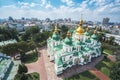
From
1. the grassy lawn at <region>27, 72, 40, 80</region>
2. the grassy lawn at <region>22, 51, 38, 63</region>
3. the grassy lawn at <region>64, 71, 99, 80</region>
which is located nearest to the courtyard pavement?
the grassy lawn at <region>27, 72, 40, 80</region>

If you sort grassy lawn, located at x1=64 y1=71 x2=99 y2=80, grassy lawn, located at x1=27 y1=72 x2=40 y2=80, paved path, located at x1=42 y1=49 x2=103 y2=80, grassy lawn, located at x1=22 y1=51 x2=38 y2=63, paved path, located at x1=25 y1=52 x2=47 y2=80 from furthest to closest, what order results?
grassy lawn, located at x1=22 y1=51 x2=38 y2=63 → paved path, located at x1=25 y1=52 x2=47 y2=80 → paved path, located at x1=42 y1=49 x2=103 y2=80 → grassy lawn, located at x1=64 y1=71 x2=99 y2=80 → grassy lawn, located at x1=27 y1=72 x2=40 y2=80

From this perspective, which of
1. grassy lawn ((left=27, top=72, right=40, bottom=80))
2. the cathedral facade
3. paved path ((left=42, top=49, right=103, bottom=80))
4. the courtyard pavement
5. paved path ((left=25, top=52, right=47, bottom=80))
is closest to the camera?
grassy lawn ((left=27, top=72, right=40, bottom=80))

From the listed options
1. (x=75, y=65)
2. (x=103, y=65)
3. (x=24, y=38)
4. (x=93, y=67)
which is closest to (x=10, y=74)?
(x=75, y=65)

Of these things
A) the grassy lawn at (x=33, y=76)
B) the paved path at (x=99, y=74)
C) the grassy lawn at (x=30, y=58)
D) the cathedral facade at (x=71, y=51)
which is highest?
the cathedral facade at (x=71, y=51)

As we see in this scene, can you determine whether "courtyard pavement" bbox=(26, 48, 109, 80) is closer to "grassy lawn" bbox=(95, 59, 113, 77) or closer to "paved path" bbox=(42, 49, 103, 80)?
"paved path" bbox=(42, 49, 103, 80)

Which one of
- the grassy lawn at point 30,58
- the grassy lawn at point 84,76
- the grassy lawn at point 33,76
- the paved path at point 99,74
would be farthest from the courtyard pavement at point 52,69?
the grassy lawn at point 30,58

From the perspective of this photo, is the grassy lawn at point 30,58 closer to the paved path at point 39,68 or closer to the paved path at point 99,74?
the paved path at point 39,68

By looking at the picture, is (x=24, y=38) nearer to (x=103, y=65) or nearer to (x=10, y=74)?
(x=10, y=74)

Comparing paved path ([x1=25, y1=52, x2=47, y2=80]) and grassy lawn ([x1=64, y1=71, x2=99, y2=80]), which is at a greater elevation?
paved path ([x1=25, y1=52, x2=47, y2=80])

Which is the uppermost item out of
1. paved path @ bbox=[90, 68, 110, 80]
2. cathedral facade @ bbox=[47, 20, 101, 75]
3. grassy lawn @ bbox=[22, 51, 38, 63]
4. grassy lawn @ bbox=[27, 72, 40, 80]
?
cathedral facade @ bbox=[47, 20, 101, 75]
